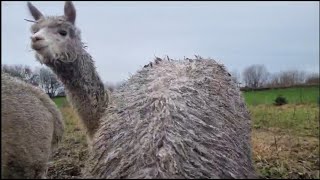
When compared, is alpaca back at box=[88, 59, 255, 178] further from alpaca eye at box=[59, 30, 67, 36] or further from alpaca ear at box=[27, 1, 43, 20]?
alpaca ear at box=[27, 1, 43, 20]

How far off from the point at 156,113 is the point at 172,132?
34 cm

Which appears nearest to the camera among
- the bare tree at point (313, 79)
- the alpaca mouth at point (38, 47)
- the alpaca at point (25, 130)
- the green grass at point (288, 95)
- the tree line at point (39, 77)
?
the alpaca at point (25, 130)

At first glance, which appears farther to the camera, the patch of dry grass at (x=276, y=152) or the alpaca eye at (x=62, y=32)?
the patch of dry grass at (x=276, y=152)

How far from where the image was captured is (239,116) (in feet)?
18.7

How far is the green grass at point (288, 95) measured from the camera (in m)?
28.6

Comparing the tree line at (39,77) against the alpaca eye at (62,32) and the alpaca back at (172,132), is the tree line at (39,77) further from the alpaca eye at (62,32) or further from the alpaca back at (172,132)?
the alpaca back at (172,132)

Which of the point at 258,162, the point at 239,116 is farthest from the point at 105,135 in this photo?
the point at 258,162

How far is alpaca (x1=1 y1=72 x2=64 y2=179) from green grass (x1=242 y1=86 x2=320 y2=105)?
2218cm

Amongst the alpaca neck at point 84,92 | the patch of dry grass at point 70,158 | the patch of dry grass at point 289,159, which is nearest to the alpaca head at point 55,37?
the alpaca neck at point 84,92

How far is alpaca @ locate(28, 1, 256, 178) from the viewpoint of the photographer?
3.83 m

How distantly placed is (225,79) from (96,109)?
5.53 feet

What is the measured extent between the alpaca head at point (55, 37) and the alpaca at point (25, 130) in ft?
1.58

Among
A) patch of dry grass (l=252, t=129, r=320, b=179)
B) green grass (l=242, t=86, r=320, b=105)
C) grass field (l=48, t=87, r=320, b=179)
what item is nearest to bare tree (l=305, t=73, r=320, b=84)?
green grass (l=242, t=86, r=320, b=105)

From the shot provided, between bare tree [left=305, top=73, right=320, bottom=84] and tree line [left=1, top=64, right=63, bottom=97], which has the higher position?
tree line [left=1, top=64, right=63, bottom=97]
